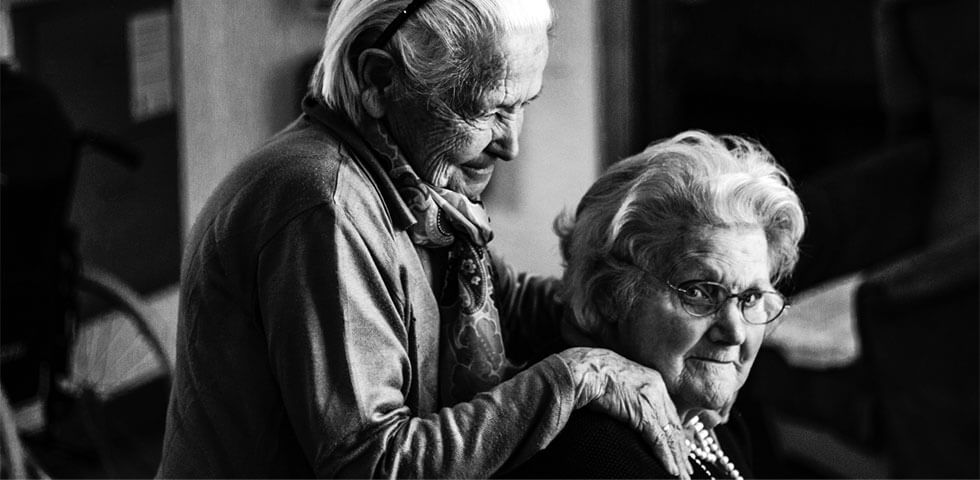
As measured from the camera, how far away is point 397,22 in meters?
1.24

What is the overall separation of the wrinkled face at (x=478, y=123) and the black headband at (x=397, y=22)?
6 centimetres

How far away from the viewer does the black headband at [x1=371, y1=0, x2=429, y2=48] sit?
1235 mm

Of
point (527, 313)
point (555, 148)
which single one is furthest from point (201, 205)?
point (527, 313)

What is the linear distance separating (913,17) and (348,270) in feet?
9.30

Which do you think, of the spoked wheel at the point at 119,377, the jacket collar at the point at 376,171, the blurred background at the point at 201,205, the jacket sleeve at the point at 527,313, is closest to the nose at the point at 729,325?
the jacket sleeve at the point at 527,313

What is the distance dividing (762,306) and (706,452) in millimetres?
174

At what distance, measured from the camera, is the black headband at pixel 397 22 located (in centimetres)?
124

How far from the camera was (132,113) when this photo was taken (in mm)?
3328

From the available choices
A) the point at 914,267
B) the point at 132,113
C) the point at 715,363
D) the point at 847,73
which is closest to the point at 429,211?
the point at 715,363

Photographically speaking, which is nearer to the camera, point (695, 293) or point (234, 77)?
point (695, 293)

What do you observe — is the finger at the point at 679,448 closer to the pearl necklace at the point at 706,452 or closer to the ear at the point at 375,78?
the pearl necklace at the point at 706,452

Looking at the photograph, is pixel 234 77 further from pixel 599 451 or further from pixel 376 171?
pixel 599 451

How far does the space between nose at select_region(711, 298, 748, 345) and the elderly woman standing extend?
0.28ft

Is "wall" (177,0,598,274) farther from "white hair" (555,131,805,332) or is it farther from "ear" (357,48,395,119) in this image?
"ear" (357,48,395,119)
